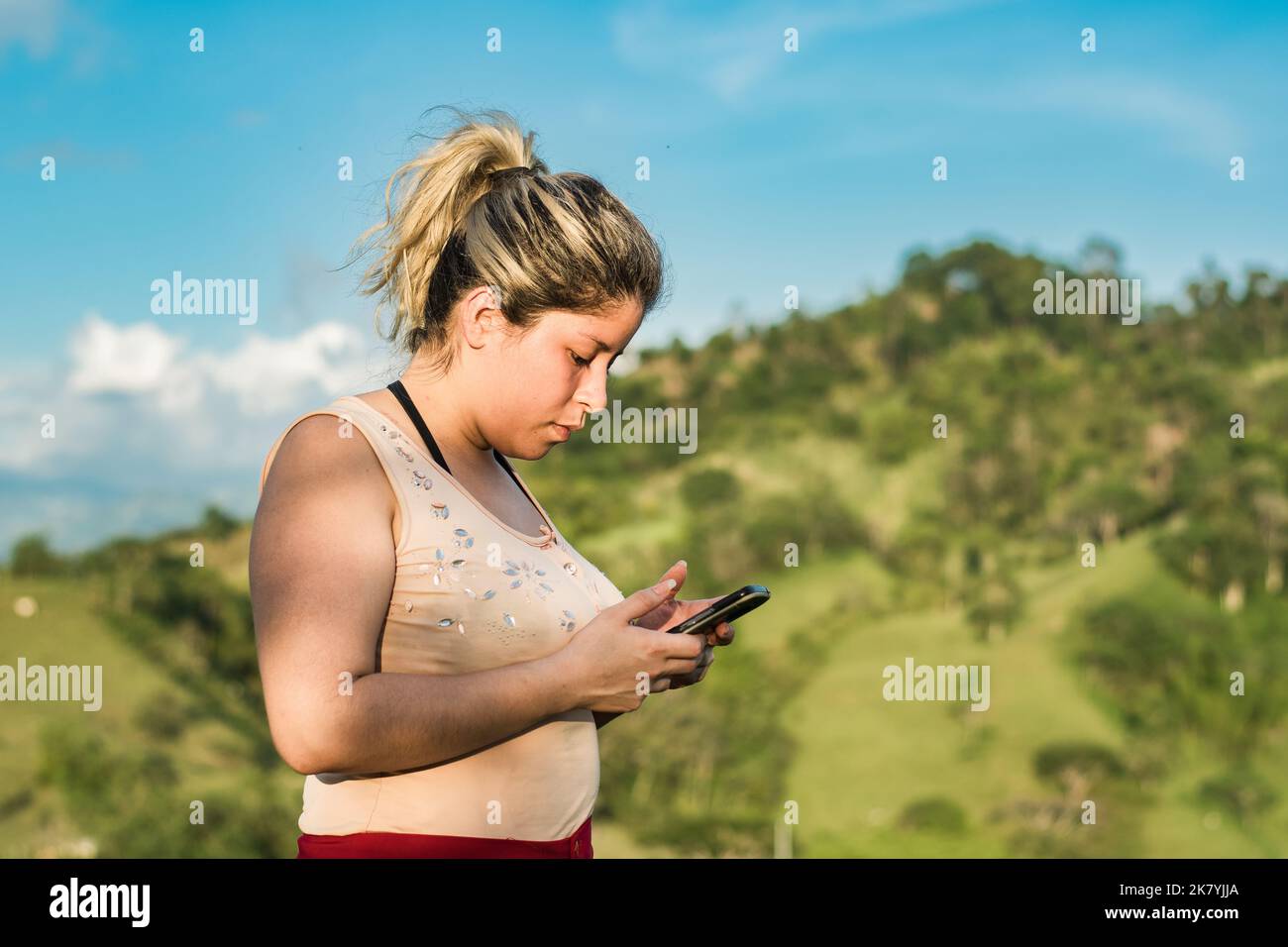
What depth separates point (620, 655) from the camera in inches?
67.9

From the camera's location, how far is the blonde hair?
6.07 ft

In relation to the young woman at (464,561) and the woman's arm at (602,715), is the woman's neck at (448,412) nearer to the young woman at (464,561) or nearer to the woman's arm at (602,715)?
the young woman at (464,561)

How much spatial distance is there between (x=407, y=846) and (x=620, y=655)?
38cm

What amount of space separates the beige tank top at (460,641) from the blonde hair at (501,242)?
0.26 meters

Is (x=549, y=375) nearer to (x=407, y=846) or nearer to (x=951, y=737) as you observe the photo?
(x=407, y=846)

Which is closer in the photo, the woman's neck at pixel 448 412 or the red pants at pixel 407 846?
the red pants at pixel 407 846

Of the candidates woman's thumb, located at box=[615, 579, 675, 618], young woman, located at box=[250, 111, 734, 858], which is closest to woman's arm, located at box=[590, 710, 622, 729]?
young woman, located at box=[250, 111, 734, 858]

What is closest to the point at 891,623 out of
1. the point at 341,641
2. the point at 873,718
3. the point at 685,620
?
the point at 873,718

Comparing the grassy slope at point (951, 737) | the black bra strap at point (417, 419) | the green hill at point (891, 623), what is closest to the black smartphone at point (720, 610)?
the black bra strap at point (417, 419)

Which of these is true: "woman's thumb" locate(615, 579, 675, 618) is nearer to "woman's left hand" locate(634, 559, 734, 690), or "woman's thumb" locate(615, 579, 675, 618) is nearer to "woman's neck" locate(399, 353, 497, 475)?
"woman's left hand" locate(634, 559, 734, 690)

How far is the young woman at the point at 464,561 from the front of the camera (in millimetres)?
1539

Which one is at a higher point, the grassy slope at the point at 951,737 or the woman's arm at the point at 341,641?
the woman's arm at the point at 341,641

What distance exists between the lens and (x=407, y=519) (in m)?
1.66
